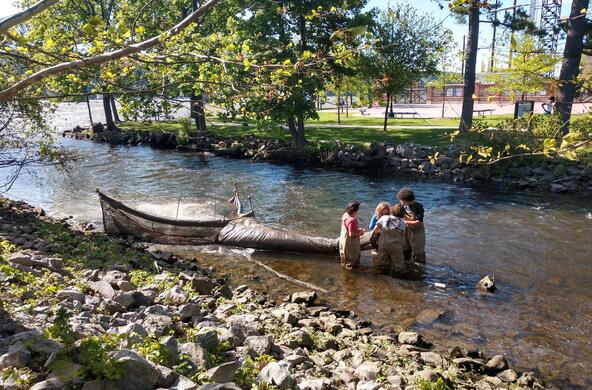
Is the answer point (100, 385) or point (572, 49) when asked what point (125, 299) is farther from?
point (572, 49)

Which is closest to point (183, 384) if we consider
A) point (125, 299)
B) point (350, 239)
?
point (125, 299)

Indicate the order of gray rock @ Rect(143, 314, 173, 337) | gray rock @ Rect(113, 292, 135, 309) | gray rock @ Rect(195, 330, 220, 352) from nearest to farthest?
gray rock @ Rect(195, 330, 220, 352), gray rock @ Rect(143, 314, 173, 337), gray rock @ Rect(113, 292, 135, 309)

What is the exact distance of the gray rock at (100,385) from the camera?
13.3ft

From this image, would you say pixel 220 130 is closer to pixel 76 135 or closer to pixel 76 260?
pixel 76 135

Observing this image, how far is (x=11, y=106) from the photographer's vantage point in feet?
45.8

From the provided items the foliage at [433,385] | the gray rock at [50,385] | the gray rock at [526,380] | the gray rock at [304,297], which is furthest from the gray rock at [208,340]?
the gray rock at [526,380]

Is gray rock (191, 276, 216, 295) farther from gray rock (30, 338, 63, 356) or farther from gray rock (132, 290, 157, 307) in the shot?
gray rock (30, 338, 63, 356)

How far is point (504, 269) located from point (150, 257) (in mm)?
8126

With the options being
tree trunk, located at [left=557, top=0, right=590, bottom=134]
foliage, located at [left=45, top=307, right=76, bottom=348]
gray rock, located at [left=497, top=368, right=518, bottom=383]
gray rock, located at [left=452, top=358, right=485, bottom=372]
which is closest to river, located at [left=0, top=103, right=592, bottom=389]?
gray rock, located at [left=497, top=368, right=518, bottom=383]

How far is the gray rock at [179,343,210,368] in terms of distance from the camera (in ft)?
16.2

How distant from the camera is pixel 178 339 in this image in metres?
5.77

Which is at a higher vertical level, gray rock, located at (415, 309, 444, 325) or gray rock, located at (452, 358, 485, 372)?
gray rock, located at (452, 358, 485, 372)

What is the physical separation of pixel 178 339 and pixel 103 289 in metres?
2.45

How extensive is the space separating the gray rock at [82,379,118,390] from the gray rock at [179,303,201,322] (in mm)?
2649
